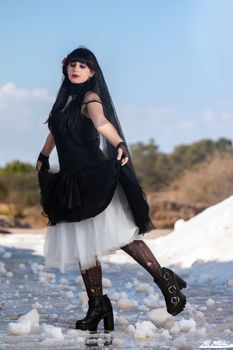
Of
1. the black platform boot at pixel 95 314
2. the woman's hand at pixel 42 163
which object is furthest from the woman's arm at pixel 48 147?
the black platform boot at pixel 95 314

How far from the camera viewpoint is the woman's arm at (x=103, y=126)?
516 centimetres

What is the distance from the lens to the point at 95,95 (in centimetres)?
533

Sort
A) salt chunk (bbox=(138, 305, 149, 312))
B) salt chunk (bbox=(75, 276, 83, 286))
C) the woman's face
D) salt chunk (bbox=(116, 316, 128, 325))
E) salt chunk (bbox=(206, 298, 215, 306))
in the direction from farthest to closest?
1. salt chunk (bbox=(75, 276, 83, 286))
2. salt chunk (bbox=(206, 298, 215, 306))
3. salt chunk (bbox=(138, 305, 149, 312))
4. salt chunk (bbox=(116, 316, 128, 325))
5. the woman's face

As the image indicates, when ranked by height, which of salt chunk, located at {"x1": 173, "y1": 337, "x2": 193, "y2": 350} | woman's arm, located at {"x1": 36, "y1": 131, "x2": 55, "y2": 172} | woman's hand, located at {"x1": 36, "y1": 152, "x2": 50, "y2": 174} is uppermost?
woman's arm, located at {"x1": 36, "y1": 131, "x2": 55, "y2": 172}

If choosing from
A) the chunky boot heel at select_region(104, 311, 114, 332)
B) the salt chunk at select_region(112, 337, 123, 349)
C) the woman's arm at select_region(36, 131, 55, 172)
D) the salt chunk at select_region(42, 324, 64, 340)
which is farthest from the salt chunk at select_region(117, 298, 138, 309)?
the salt chunk at select_region(112, 337, 123, 349)

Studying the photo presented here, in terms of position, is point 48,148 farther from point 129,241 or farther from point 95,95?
point 129,241

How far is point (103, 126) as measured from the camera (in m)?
5.16

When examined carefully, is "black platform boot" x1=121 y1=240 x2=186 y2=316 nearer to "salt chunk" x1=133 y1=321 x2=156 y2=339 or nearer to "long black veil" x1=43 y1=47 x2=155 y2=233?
"long black veil" x1=43 y1=47 x2=155 y2=233

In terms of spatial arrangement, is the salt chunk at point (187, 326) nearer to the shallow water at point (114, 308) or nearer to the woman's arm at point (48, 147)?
the shallow water at point (114, 308)

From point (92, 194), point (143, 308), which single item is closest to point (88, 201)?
point (92, 194)

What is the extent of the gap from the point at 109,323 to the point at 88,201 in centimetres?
82

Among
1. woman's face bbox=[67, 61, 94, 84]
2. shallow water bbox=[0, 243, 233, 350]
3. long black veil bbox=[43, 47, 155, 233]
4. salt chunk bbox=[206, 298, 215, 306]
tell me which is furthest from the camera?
salt chunk bbox=[206, 298, 215, 306]

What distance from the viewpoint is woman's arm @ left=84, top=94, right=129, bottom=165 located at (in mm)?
5156

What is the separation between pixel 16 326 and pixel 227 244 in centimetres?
632
